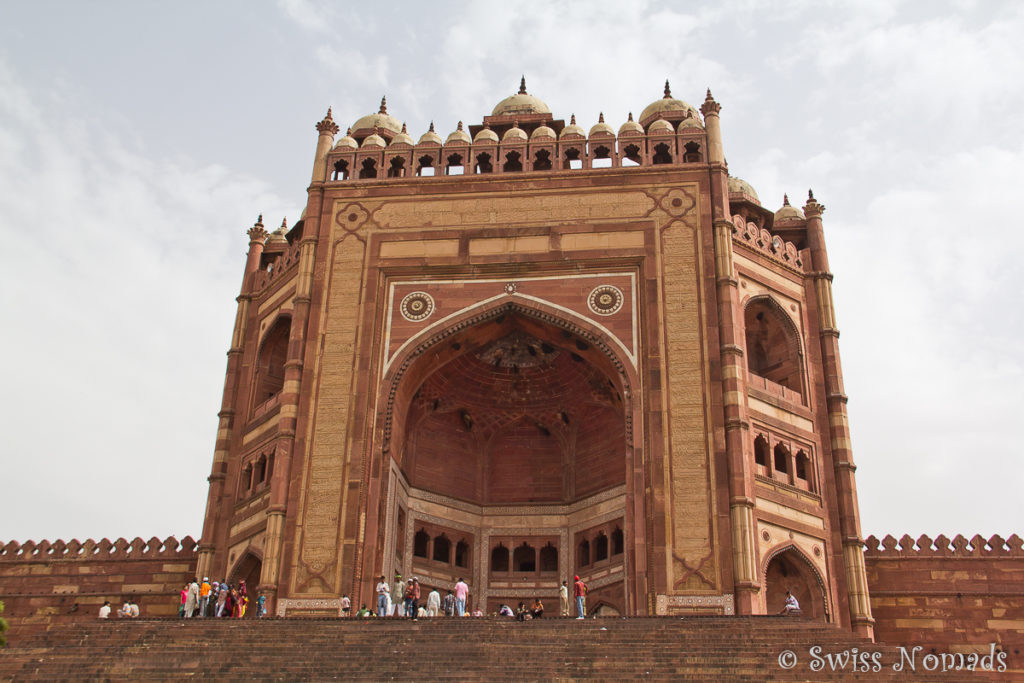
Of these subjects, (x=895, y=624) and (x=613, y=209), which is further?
(x=613, y=209)

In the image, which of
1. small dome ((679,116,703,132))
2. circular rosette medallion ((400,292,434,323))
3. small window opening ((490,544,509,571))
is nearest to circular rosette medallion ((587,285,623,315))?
circular rosette medallion ((400,292,434,323))

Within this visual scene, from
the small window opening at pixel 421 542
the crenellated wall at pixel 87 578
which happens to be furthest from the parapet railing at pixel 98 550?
the small window opening at pixel 421 542

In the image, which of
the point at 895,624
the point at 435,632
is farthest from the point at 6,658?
the point at 895,624

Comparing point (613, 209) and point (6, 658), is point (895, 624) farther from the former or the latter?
point (6, 658)

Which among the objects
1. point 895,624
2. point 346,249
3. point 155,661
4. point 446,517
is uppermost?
point 346,249

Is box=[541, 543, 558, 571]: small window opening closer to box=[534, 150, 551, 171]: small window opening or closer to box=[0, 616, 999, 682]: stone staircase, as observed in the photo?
box=[0, 616, 999, 682]: stone staircase

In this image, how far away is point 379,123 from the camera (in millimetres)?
28344

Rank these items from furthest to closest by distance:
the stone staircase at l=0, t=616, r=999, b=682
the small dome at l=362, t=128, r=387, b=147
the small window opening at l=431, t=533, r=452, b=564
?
the small dome at l=362, t=128, r=387, b=147 < the small window opening at l=431, t=533, r=452, b=564 < the stone staircase at l=0, t=616, r=999, b=682

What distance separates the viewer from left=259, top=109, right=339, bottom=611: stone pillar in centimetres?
2128

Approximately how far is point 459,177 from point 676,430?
717 centimetres

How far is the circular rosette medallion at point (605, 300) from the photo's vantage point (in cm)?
2295

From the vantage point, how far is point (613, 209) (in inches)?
944

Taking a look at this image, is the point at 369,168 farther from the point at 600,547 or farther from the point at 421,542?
the point at 600,547

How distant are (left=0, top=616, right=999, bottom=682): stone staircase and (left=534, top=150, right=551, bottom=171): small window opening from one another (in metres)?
11.1
